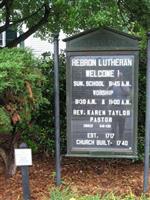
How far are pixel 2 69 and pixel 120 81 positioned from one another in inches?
53.3

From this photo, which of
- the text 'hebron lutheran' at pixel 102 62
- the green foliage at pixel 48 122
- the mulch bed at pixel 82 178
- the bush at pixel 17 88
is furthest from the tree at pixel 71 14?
the mulch bed at pixel 82 178

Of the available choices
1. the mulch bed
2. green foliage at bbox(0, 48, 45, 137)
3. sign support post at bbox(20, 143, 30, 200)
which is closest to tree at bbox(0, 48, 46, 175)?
green foliage at bbox(0, 48, 45, 137)

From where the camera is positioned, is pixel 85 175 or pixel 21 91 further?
pixel 85 175

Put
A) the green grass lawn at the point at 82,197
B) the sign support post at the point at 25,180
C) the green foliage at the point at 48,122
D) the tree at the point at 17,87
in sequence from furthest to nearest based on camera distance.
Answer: the green foliage at the point at 48,122 → the green grass lawn at the point at 82,197 → the tree at the point at 17,87 → the sign support post at the point at 25,180

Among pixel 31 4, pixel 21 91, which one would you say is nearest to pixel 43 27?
pixel 31 4

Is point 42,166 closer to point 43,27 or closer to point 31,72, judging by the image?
point 31,72

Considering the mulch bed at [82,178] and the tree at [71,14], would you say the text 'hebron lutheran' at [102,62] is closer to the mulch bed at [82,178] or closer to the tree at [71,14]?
the tree at [71,14]

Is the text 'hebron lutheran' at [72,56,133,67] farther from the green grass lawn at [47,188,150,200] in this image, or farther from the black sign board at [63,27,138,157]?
the green grass lawn at [47,188,150,200]

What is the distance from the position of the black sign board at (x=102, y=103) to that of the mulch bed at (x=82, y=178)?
39 cm

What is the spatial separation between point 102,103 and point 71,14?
1.09 m

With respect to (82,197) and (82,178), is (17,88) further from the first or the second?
(82,178)

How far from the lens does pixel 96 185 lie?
573cm

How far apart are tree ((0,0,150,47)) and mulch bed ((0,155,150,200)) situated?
182cm

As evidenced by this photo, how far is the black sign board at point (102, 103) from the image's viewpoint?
5492 mm
